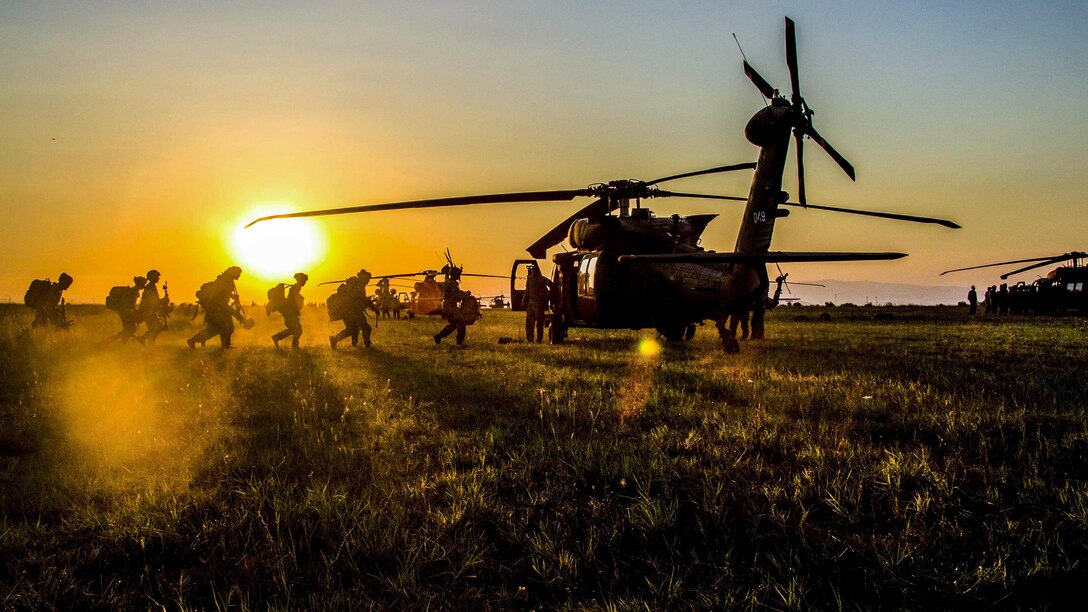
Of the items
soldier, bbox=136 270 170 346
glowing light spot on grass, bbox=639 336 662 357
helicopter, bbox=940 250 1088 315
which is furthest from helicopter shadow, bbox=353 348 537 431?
helicopter, bbox=940 250 1088 315

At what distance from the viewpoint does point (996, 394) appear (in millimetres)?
6422

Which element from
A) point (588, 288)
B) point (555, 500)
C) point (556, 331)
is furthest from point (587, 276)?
point (555, 500)

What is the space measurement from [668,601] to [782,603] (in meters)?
0.44

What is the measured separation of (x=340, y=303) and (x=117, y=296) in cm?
572

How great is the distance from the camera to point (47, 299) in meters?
17.9

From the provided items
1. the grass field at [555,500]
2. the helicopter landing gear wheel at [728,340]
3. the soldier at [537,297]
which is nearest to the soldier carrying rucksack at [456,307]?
→ the soldier at [537,297]

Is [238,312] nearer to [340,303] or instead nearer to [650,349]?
[340,303]

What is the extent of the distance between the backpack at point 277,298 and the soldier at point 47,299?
8144mm

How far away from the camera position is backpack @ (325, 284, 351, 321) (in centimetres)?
1519

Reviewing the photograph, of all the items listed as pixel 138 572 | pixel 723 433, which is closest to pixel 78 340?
pixel 138 572

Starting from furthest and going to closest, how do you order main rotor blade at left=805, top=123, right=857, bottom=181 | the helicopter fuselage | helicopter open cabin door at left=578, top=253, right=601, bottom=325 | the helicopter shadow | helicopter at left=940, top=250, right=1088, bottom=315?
helicopter at left=940, top=250, right=1088, bottom=315
helicopter open cabin door at left=578, top=253, right=601, bottom=325
the helicopter fuselage
main rotor blade at left=805, top=123, right=857, bottom=181
the helicopter shadow

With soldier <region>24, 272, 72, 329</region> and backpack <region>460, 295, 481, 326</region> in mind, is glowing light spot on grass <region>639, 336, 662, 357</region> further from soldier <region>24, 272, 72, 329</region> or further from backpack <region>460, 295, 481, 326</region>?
soldier <region>24, 272, 72, 329</region>

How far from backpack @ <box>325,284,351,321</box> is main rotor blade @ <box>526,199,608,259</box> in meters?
5.01

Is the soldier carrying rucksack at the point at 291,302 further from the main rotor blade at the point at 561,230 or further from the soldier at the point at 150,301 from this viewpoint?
the main rotor blade at the point at 561,230
